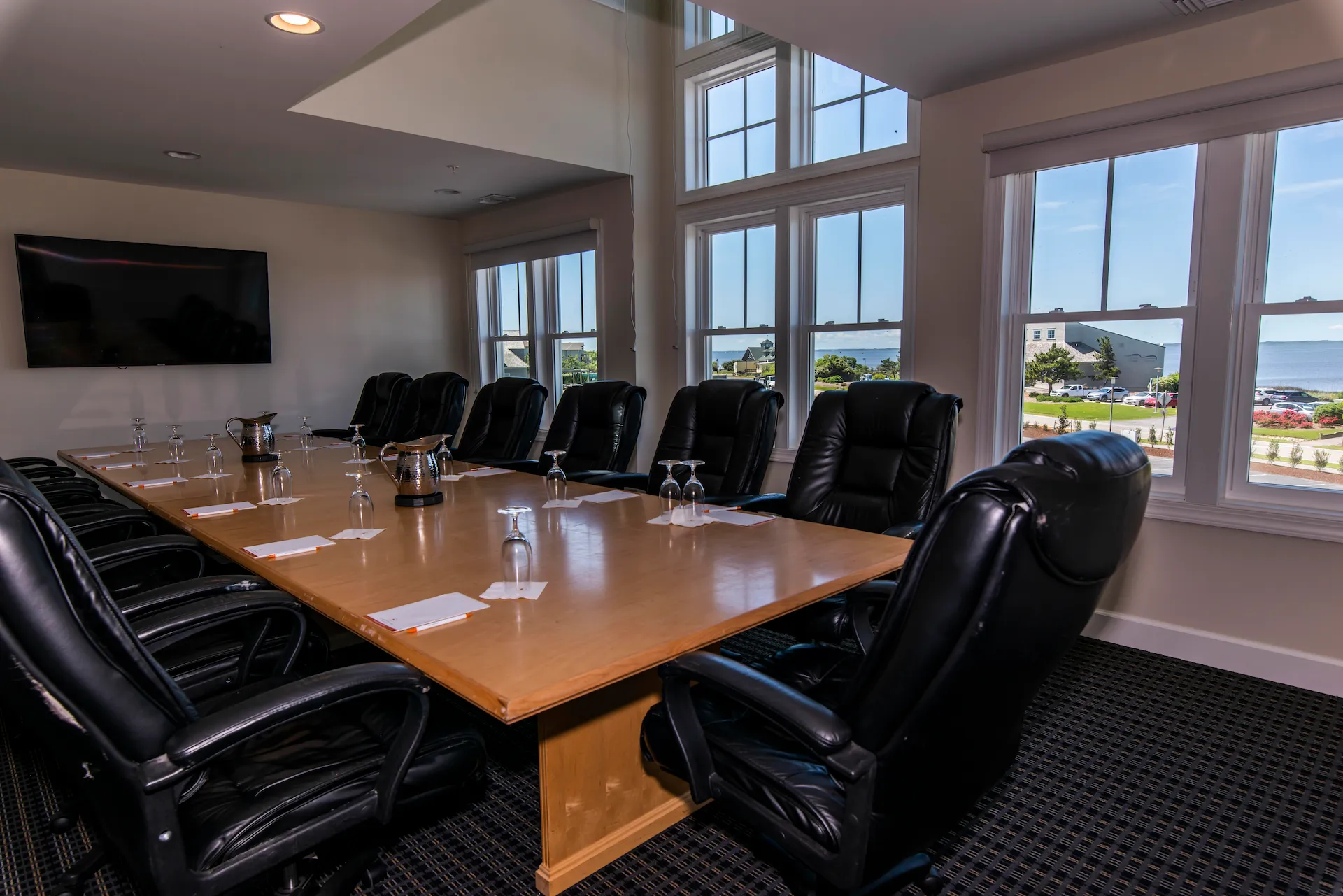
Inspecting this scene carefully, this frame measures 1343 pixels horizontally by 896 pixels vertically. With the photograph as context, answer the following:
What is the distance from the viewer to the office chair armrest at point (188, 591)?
170cm

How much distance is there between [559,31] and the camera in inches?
183

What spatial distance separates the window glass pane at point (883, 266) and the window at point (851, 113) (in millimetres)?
384

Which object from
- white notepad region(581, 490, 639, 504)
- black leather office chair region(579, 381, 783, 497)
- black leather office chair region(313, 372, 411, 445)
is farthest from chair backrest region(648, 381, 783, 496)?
black leather office chair region(313, 372, 411, 445)

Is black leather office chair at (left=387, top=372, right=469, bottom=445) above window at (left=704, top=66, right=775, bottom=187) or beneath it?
beneath

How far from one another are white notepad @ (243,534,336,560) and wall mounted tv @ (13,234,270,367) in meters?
4.22

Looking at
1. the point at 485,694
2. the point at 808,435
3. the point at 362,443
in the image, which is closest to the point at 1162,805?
the point at 808,435

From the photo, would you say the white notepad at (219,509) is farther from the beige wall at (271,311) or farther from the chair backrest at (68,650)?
the beige wall at (271,311)

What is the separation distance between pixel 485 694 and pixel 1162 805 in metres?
1.96

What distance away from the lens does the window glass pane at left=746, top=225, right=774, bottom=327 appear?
4730 millimetres

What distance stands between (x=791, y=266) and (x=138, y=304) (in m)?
4.54

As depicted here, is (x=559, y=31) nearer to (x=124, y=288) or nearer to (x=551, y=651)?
(x=124, y=288)

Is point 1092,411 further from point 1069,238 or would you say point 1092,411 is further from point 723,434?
point 723,434

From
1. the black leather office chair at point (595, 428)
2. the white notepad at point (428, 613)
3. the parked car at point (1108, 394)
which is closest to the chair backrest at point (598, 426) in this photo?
the black leather office chair at point (595, 428)

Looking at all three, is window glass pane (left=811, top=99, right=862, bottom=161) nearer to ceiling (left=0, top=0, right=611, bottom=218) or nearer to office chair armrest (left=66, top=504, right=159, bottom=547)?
ceiling (left=0, top=0, right=611, bottom=218)
